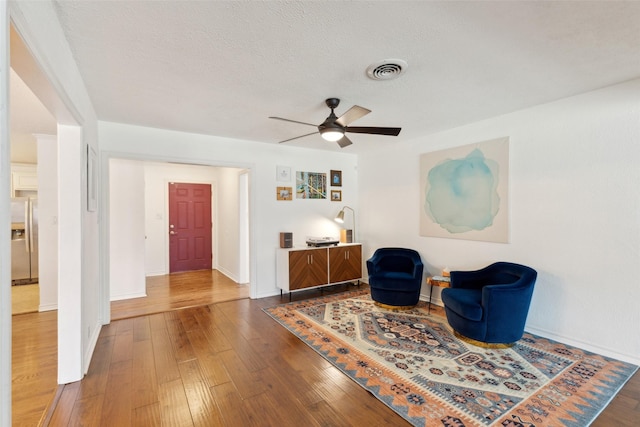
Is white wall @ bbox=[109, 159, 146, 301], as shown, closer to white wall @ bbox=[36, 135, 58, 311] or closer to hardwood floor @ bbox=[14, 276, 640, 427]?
white wall @ bbox=[36, 135, 58, 311]

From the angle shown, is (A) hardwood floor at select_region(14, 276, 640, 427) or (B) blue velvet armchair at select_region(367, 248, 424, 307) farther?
(B) blue velvet armchair at select_region(367, 248, 424, 307)

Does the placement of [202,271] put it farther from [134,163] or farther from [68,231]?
[68,231]

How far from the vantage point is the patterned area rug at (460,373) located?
2.05 metres

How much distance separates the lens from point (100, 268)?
142 inches

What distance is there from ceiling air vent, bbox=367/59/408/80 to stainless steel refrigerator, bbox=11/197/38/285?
20.7ft

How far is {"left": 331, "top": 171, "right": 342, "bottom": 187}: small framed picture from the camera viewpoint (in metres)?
5.58

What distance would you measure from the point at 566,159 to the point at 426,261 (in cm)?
212

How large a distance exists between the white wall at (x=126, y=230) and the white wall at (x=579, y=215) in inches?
197

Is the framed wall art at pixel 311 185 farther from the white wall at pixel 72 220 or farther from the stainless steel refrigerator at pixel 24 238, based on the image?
the stainless steel refrigerator at pixel 24 238

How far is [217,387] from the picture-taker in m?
2.36

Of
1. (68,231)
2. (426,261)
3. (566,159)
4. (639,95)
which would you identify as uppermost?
(639,95)

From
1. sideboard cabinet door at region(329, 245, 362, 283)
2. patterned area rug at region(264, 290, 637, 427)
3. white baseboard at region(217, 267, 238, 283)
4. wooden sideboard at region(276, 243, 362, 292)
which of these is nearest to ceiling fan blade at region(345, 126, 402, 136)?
patterned area rug at region(264, 290, 637, 427)

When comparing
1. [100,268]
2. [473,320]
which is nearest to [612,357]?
[473,320]

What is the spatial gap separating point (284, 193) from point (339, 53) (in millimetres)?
3048
